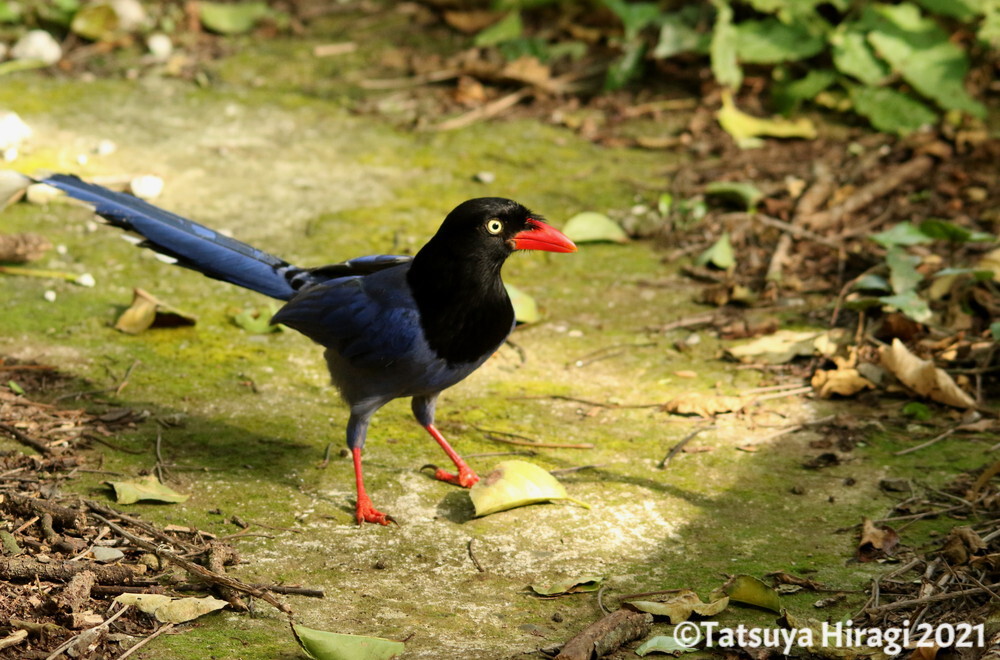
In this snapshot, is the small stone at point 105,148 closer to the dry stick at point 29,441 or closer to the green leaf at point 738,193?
the dry stick at point 29,441

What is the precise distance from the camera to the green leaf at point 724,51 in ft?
24.7

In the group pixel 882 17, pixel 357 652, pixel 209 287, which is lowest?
pixel 209 287

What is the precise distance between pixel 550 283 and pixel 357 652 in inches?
125

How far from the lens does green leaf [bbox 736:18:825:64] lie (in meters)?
7.50

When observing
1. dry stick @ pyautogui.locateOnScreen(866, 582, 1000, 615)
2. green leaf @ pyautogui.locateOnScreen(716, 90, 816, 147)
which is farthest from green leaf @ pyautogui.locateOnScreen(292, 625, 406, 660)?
green leaf @ pyautogui.locateOnScreen(716, 90, 816, 147)

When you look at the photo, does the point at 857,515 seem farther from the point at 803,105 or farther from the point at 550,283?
the point at 803,105

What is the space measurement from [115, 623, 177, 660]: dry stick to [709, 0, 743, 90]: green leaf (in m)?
5.48

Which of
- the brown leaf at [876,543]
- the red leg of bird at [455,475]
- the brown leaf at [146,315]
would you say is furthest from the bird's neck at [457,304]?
the brown leaf at [146,315]

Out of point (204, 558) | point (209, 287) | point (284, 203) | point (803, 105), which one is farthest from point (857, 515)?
point (803, 105)

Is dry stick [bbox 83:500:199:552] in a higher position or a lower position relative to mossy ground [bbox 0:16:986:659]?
higher

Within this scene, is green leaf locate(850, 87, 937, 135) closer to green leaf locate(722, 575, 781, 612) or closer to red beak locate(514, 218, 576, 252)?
red beak locate(514, 218, 576, 252)

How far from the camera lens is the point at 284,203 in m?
6.58

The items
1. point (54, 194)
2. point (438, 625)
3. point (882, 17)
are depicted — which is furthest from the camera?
point (882, 17)

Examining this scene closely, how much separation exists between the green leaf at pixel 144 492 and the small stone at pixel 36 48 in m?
5.11
